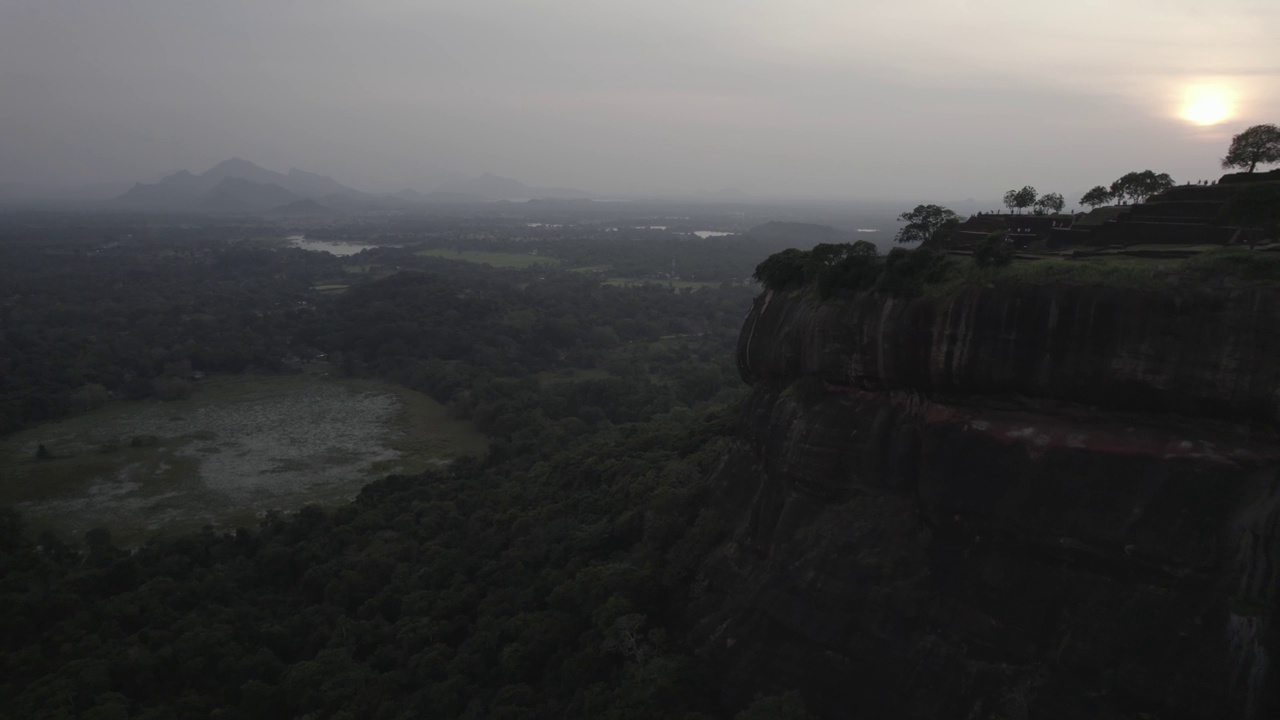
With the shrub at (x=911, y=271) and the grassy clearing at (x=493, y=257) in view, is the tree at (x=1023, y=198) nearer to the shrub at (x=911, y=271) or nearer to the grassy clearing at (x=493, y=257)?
the shrub at (x=911, y=271)

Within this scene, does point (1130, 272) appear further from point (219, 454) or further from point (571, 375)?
point (571, 375)

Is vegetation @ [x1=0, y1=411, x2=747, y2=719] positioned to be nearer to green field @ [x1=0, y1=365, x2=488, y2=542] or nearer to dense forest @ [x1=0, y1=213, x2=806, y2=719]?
dense forest @ [x1=0, y1=213, x2=806, y2=719]

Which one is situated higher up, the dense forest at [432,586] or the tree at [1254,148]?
the tree at [1254,148]

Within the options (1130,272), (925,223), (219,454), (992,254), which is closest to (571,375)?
(219,454)

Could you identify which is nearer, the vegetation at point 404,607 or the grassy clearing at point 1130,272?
the grassy clearing at point 1130,272

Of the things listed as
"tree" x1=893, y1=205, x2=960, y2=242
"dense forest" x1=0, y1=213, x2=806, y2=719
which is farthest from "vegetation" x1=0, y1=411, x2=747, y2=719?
"tree" x1=893, y1=205, x2=960, y2=242

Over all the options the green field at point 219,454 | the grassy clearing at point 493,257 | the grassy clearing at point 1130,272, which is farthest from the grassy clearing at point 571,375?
the grassy clearing at point 493,257
